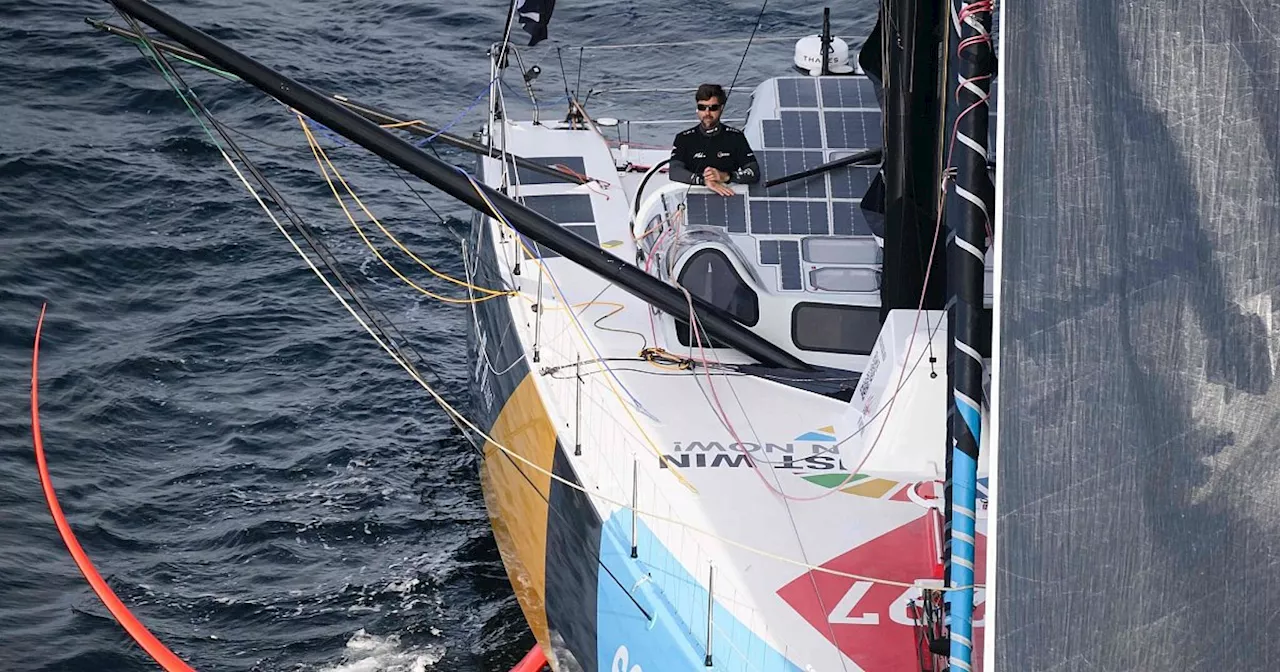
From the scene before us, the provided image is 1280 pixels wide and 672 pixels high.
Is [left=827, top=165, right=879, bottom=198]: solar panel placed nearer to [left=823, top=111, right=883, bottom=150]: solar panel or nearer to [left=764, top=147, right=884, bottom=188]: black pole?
[left=764, top=147, right=884, bottom=188]: black pole

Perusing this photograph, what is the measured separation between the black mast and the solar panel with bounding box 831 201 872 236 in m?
1.11

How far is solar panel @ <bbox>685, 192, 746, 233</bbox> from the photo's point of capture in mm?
8914

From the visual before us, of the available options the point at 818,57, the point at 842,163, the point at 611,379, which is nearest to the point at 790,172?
the point at 842,163

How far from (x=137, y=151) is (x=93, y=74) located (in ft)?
5.29

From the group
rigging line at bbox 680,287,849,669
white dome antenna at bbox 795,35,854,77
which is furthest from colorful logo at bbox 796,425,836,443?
white dome antenna at bbox 795,35,854,77

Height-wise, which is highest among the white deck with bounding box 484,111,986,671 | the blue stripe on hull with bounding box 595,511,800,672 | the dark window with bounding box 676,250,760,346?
the dark window with bounding box 676,250,760,346

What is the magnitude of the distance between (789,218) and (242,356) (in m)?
4.88

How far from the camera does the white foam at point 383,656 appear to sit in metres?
8.79

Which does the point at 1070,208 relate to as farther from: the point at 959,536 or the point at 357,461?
the point at 357,461

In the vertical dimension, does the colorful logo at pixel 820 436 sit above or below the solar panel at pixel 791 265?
below

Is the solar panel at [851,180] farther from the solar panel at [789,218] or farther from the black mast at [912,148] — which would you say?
the black mast at [912,148]

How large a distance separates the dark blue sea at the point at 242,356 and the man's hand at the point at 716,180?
2.76 m

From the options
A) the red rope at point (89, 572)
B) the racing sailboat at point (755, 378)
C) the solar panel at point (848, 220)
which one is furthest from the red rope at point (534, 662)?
the solar panel at point (848, 220)

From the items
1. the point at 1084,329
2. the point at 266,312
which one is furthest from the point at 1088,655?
the point at 266,312
